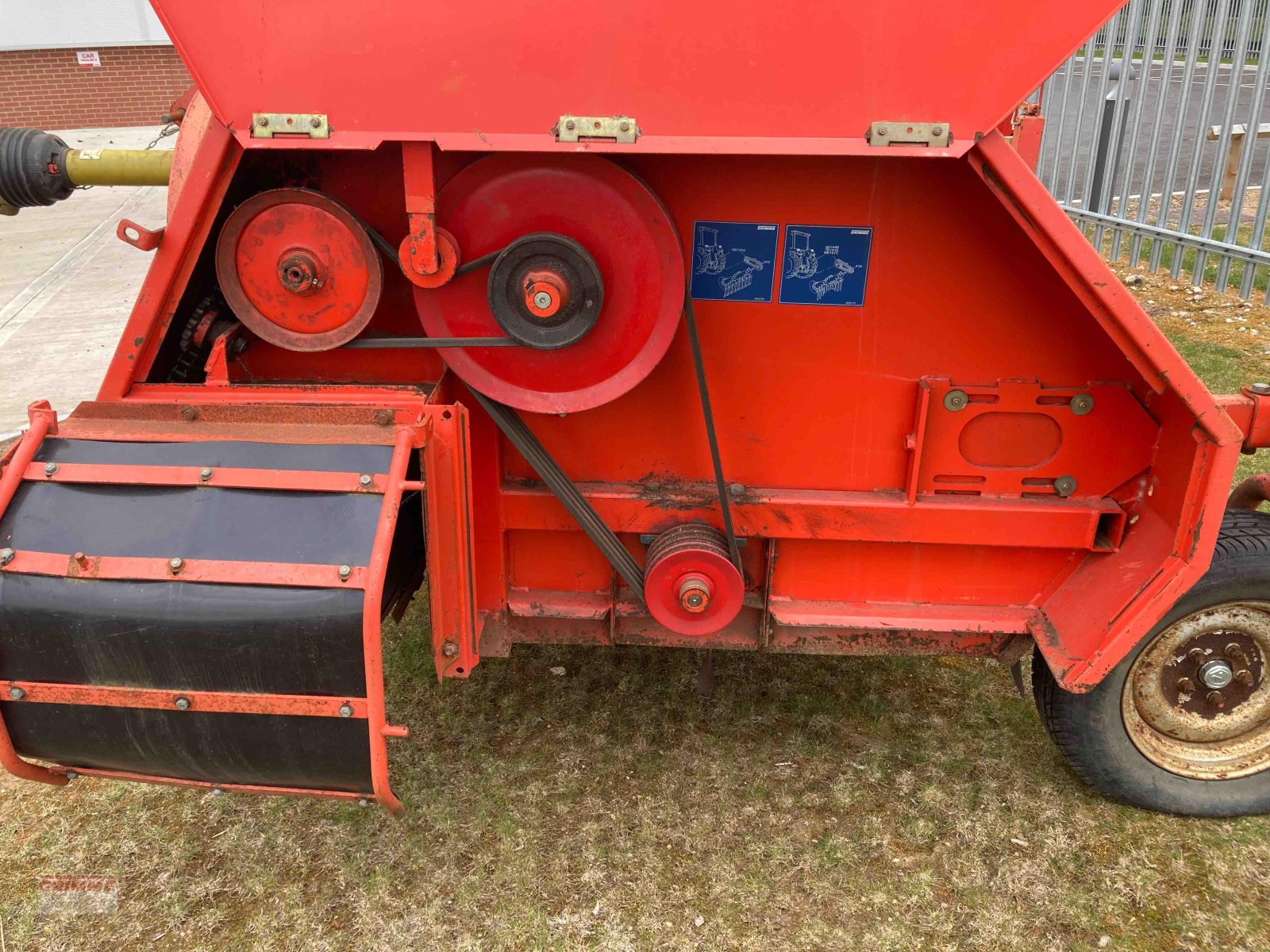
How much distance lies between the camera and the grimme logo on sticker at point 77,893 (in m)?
2.39

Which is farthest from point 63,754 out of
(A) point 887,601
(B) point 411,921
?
(A) point 887,601

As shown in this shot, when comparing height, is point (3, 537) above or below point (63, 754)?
above

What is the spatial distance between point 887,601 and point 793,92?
1436 mm

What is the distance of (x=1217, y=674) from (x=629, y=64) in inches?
89.5

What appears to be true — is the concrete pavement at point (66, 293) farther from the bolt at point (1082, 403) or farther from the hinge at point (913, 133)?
the bolt at point (1082, 403)

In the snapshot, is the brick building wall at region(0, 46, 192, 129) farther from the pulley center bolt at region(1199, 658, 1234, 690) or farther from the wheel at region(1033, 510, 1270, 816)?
the pulley center bolt at region(1199, 658, 1234, 690)

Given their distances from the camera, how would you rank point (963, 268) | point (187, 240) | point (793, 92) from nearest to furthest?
point (793, 92), point (187, 240), point (963, 268)

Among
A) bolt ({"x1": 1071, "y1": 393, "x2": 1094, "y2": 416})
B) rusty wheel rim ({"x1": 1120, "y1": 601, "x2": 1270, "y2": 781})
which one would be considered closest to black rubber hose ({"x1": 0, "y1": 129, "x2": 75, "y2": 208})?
bolt ({"x1": 1071, "y1": 393, "x2": 1094, "y2": 416})

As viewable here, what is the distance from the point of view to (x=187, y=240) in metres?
2.12

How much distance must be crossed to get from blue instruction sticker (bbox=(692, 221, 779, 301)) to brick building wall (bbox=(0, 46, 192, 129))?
1442 cm

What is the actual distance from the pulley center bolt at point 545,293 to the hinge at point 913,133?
2.48 ft

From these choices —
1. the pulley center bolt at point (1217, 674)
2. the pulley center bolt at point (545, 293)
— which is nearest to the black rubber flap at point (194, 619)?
the pulley center bolt at point (545, 293)

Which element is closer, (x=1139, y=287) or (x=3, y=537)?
(x=3, y=537)

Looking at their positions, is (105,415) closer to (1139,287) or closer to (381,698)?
(381,698)
